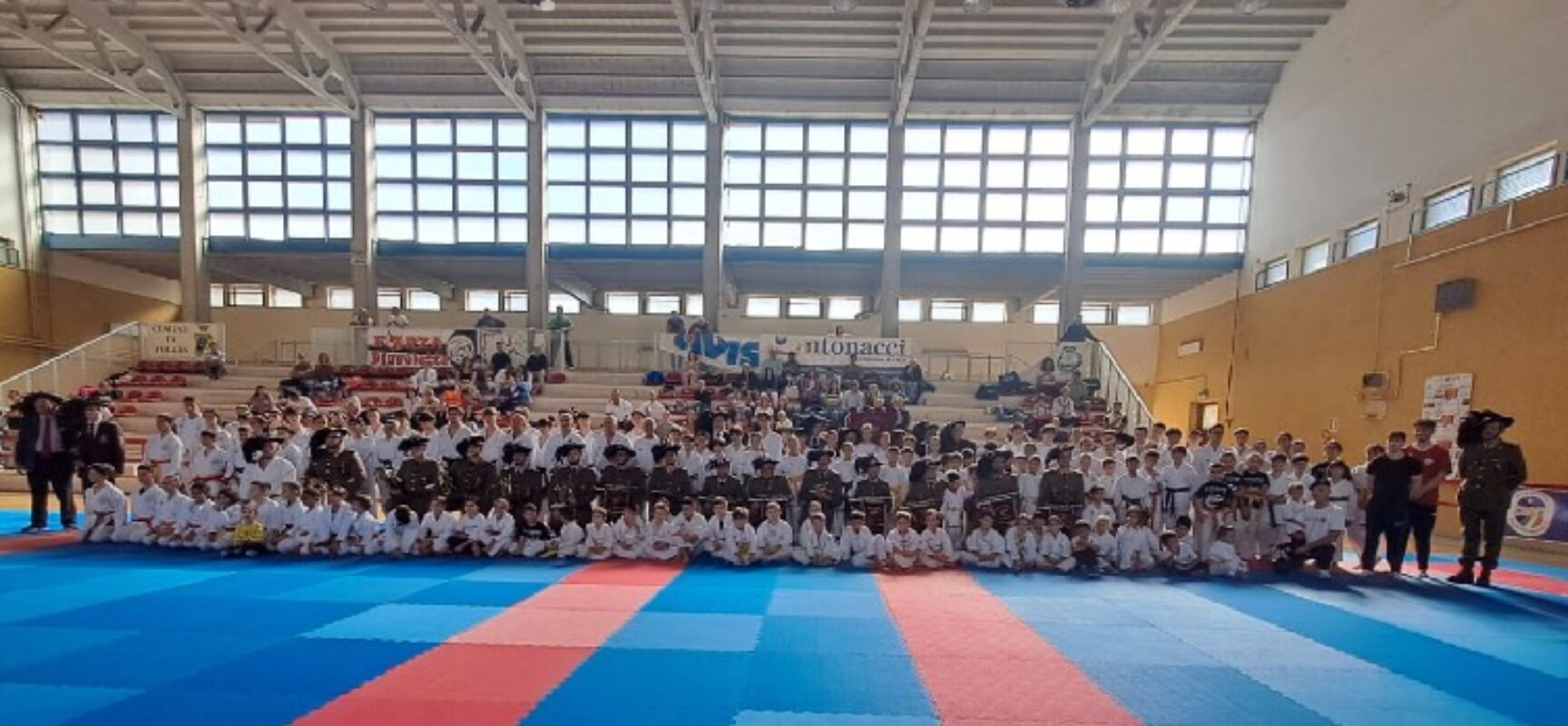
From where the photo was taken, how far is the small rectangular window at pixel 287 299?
2564cm

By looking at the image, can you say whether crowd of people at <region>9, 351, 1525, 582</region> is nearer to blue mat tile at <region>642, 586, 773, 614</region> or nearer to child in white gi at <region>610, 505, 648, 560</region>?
child in white gi at <region>610, 505, 648, 560</region>

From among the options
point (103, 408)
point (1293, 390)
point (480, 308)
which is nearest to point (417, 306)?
point (480, 308)

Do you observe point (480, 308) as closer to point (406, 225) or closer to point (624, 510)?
point (406, 225)

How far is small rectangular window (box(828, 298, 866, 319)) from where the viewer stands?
1003 inches

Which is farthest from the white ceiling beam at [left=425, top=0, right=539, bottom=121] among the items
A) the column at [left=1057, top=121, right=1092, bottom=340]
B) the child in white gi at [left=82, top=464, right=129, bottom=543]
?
the column at [left=1057, top=121, right=1092, bottom=340]

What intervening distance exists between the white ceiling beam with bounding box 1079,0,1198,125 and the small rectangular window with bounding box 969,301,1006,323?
780cm

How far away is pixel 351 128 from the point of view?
20.6 m

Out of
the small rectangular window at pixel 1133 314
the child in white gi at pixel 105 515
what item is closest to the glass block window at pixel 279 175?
the child in white gi at pixel 105 515

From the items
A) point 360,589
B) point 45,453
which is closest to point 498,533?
point 360,589

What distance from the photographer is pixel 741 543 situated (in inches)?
320

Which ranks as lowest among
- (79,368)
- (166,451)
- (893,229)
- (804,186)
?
(166,451)

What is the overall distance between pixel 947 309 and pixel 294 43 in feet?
69.9

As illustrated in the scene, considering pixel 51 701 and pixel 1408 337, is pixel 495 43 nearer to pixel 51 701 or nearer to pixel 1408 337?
pixel 51 701

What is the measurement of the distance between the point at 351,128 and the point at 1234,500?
78.7 feet
